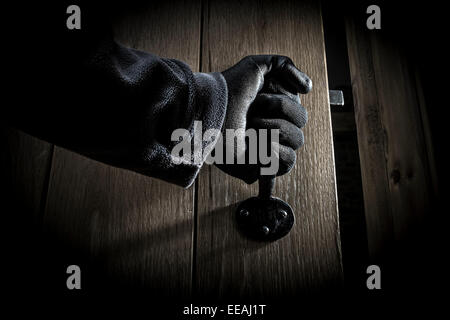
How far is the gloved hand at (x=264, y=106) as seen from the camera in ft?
1.42

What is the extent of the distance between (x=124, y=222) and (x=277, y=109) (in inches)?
Result: 13.0

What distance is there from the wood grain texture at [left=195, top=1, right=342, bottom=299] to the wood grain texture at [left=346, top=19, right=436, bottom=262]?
0.14 metres

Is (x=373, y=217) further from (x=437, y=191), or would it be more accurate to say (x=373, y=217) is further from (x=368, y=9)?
(x=368, y=9)

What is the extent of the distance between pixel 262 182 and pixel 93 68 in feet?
0.95

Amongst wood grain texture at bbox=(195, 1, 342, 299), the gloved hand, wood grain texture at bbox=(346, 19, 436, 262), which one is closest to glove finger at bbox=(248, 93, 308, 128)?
the gloved hand

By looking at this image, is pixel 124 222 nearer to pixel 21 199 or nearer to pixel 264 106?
pixel 21 199

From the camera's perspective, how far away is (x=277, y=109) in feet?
1.45

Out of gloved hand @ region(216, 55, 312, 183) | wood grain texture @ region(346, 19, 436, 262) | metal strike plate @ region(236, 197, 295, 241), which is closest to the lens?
gloved hand @ region(216, 55, 312, 183)

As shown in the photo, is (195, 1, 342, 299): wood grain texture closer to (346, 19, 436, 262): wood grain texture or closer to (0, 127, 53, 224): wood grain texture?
(346, 19, 436, 262): wood grain texture

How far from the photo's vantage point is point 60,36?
0.31 metres

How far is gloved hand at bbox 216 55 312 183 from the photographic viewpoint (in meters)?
0.43

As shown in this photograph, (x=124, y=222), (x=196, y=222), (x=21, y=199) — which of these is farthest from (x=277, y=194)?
(x=21, y=199)

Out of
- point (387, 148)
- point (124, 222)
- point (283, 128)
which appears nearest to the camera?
point (283, 128)

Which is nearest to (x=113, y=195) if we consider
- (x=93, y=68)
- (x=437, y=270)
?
(x=93, y=68)
